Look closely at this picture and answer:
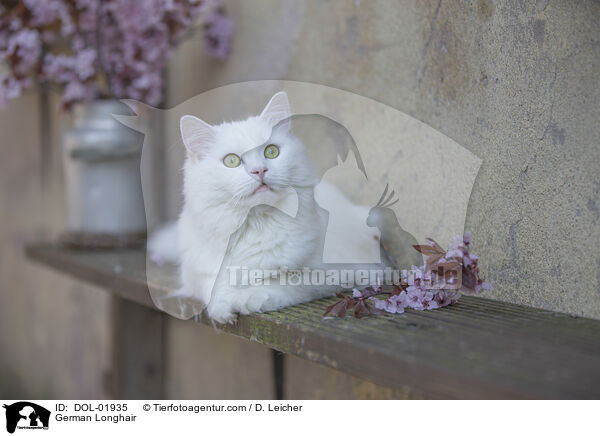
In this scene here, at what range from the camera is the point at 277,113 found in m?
0.87

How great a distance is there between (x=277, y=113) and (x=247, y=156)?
0.09 metres

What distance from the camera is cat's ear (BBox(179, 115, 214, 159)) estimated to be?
86 centimetres

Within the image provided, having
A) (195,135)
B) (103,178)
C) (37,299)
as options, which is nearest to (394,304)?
(195,135)

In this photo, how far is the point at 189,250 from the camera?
95 centimetres

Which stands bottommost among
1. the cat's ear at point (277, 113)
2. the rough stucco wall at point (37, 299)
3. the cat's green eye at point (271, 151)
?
the rough stucco wall at point (37, 299)

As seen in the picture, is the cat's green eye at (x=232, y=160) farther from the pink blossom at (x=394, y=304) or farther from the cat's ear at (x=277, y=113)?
the pink blossom at (x=394, y=304)

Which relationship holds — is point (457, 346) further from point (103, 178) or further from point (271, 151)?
point (103, 178)

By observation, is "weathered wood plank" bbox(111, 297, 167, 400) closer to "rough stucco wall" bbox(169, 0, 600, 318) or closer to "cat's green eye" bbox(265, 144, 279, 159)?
"cat's green eye" bbox(265, 144, 279, 159)

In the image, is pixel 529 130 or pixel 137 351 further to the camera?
pixel 137 351

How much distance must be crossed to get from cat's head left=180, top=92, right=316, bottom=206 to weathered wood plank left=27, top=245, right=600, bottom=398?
0.70 feet
